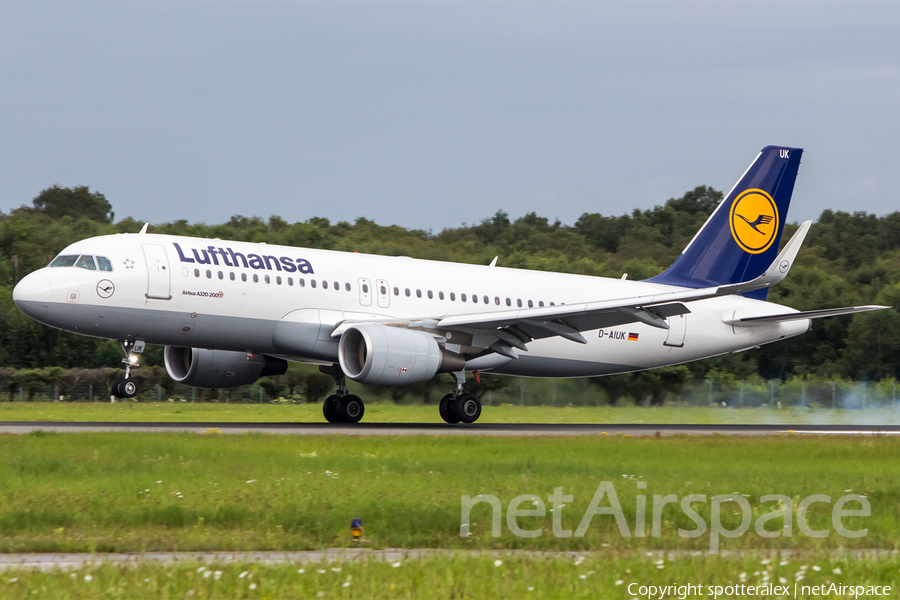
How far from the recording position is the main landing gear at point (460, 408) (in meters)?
27.8

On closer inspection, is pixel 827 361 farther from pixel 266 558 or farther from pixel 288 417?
pixel 266 558

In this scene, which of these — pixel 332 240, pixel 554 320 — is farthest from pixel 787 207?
pixel 332 240

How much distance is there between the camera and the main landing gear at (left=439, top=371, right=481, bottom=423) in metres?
27.8

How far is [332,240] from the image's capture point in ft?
217

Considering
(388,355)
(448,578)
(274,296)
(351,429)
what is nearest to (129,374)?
(274,296)

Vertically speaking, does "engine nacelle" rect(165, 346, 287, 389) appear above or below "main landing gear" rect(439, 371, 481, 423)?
above

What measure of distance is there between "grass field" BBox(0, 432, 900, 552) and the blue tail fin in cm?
1189

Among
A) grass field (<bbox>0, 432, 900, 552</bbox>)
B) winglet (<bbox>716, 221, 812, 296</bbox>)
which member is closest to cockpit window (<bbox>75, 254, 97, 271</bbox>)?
grass field (<bbox>0, 432, 900, 552</bbox>)

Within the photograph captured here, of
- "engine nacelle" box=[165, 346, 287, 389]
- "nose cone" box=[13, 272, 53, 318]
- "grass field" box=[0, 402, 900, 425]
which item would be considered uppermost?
"nose cone" box=[13, 272, 53, 318]

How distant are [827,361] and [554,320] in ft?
101

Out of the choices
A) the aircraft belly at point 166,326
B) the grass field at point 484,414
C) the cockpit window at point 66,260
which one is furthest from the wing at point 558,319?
the cockpit window at point 66,260

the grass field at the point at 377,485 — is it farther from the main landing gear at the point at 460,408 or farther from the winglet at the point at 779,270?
the main landing gear at the point at 460,408

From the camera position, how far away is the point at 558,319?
26.7 meters

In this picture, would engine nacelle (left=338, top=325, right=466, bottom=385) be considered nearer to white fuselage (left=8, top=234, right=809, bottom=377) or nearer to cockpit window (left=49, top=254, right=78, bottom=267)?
white fuselage (left=8, top=234, right=809, bottom=377)
